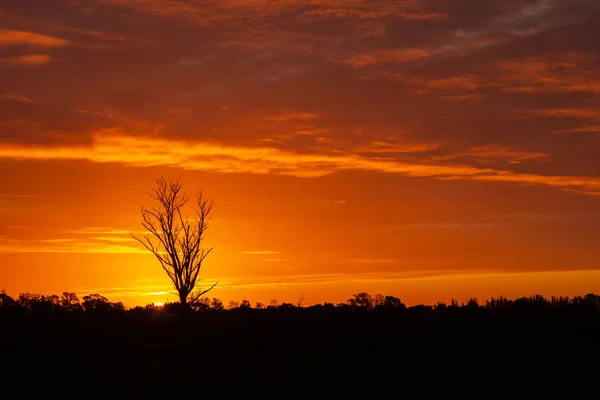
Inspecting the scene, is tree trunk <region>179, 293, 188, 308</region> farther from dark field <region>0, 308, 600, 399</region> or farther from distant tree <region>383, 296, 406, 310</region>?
distant tree <region>383, 296, 406, 310</region>

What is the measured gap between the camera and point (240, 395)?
1959 centimetres

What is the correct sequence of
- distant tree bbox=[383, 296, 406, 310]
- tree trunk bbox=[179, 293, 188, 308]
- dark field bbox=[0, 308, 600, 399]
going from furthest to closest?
distant tree bbox=[383, 296, 406, 310], tree trunk bbox=[179, 293, 188, 308], dark field bbox=[0, 308, 600, 399]

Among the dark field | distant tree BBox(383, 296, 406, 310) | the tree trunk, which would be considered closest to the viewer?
the dark field

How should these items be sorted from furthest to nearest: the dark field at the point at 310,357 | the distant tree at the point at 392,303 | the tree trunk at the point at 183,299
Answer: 1. the distant tree at the point at 392,303
2. the tree trunk at the point at 183,299
3. the dark field at the point at 310,357

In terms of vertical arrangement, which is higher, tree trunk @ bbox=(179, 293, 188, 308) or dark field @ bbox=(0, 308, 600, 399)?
tree trunk @ bbox=(179, 293, 188, 308)

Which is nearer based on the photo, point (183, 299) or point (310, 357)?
point (310, 357)

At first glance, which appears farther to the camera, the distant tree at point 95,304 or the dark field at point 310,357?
the distant tree at point 95,304

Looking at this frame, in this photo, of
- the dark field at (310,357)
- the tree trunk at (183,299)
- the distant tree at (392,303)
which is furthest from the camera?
the distant tree at (392,303)

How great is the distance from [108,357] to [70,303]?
29.7 m

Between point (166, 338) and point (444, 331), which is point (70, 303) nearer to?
point (166, 338)

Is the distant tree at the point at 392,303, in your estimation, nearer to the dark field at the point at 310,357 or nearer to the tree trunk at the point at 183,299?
the dark field at the point at 310,357

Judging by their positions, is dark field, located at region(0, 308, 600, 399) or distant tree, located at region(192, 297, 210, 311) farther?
distant tree, located at region(192, 297, 210, 311)

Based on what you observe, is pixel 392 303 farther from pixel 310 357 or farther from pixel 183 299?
pixel 310 357

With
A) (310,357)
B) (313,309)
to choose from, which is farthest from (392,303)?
(310,357)
